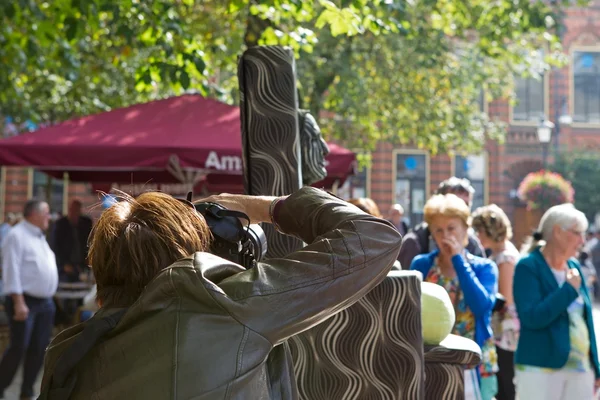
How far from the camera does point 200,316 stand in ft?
6.68

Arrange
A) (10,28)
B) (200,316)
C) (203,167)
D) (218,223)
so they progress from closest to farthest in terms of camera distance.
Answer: (200,316) < (218,223) < (203,167) < (10,28)

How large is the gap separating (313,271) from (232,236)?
205mm

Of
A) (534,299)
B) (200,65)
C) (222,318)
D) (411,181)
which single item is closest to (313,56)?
(200,65)

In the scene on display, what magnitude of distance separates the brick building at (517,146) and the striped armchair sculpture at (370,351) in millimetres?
35080

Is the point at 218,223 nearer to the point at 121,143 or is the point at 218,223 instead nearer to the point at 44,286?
the point at 121,143

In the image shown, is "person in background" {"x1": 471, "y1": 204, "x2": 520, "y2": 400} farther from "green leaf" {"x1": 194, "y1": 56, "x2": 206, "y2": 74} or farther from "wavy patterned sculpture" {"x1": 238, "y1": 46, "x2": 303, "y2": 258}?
"wavy patterned sculpture" {"x1": 238, "y1": 46, "x2": 303, "y2": 258}

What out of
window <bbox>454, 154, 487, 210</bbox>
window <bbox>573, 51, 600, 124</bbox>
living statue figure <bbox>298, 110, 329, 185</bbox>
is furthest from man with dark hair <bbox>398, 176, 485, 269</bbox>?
window <bbox>573, 51, 600, 124</bbox>

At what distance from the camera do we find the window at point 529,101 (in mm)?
41562

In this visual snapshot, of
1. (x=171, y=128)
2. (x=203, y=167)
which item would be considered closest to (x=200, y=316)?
(x=203, y=167)

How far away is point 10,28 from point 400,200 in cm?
2985

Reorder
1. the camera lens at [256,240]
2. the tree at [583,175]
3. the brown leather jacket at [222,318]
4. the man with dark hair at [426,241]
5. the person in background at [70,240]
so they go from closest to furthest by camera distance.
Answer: the brown leather jacket at [222,318]
the camera lens at [256,240]
the man with dark hair at [426,241]
the person in background at [70,240]
the tree at [583,175]

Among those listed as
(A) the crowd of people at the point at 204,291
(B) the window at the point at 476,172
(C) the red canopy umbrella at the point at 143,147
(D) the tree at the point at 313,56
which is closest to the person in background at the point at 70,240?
(D) the tree at the point at 313,56

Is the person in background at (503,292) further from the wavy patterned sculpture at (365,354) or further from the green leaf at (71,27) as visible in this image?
the green leaf at (71,27)

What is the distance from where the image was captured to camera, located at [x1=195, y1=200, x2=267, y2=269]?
223 cm
